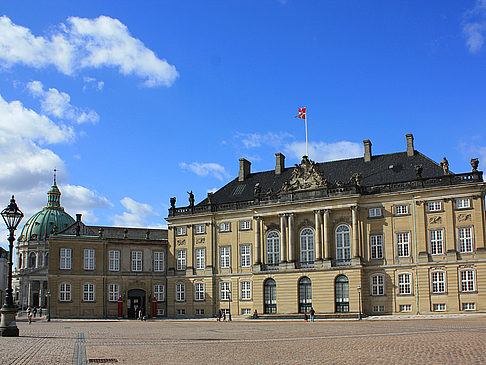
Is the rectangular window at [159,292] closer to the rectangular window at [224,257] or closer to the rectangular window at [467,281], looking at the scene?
the rectangular window at [224,257]

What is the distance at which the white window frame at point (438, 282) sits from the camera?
5138cm

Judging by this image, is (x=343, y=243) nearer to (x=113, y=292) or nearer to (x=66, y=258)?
(x=113, y=292)

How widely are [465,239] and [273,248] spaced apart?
18610 millimetres

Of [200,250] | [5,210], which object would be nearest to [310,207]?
[200,250]

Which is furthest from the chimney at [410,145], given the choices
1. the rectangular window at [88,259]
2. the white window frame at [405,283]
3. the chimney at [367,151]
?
the rectangular window at [88,259]

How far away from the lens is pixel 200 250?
64.8 metres

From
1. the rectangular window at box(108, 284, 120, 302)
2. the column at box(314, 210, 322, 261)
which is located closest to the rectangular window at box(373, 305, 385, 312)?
the column at box(314, 210, 322, 261)

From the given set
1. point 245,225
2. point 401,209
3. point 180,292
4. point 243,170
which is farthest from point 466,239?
point 180,292

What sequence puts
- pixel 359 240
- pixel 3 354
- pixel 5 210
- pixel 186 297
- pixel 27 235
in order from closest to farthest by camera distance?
1. pixel 3 354
2. pixel 5 210
3. pixel 359 240
4. pixel 186 297
5. pixel 27 235

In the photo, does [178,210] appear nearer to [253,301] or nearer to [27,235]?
[253,301]

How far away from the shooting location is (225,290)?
6278 centimetres

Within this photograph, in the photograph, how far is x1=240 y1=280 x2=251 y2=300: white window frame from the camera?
61406 millimetres

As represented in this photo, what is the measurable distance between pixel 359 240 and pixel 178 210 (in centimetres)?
2182

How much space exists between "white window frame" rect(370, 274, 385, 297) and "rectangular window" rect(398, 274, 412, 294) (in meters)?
1.55
